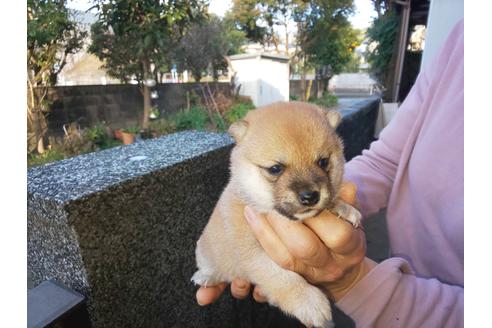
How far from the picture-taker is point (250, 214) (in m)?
1.20

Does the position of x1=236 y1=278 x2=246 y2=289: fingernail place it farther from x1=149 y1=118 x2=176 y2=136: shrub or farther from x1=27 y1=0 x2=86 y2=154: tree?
x1=149 y1=118 x2=176 y2=136: shrub

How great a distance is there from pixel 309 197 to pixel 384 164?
862 mm

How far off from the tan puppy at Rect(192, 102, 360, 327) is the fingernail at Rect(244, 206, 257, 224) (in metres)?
0.04

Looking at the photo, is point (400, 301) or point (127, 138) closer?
point (400, 301)

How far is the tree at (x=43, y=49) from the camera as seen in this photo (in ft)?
12.6

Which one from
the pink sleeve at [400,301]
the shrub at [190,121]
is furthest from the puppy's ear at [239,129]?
the shrub at [190,121]

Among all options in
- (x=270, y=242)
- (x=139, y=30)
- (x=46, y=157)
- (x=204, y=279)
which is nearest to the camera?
(x=270, y=242)

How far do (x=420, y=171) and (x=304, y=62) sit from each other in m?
13.3

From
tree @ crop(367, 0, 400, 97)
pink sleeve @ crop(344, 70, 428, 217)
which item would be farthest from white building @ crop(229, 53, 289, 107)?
pink sleeve @ crop(344, 70, 428, 217)

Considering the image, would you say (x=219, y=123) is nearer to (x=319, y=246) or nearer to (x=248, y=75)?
→ (x=248, y=75)

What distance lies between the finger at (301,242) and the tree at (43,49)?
403 cm

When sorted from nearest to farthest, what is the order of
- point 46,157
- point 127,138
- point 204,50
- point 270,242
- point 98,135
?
point 270,242 < point 46,157 < point 98,135 < point 127,138 < point 204,50

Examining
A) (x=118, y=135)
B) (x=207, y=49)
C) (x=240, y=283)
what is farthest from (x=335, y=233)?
(x=207, y=49)
